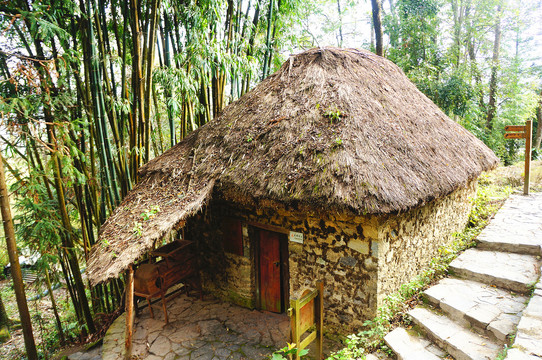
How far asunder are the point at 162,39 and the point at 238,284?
4.41 m

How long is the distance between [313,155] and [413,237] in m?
2.00

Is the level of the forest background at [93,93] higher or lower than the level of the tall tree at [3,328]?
higher

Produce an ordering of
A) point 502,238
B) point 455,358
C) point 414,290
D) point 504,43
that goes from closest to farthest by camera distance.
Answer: point 455,358 → point 414,290 → point 502,238 → point 504,43

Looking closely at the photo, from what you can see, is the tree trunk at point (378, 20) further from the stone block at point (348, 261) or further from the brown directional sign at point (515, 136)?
the stone block at point (348, 261)

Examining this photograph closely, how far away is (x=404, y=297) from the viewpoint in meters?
4.03

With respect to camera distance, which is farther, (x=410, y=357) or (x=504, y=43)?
(x=504, y=43)

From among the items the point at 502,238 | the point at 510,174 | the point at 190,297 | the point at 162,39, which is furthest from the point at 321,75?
the point at 510,174

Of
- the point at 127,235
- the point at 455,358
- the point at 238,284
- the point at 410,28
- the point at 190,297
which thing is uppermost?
the point at 410,28

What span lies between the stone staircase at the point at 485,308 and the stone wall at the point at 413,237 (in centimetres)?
42

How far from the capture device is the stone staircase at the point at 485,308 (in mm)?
2973

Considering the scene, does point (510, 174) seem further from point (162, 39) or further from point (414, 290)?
point (162, 39)

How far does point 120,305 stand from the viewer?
16.7ft

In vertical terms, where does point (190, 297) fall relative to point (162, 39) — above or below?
below

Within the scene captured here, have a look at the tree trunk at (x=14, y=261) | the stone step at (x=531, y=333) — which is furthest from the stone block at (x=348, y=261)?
the tree trunk at (x=14, y=261)
